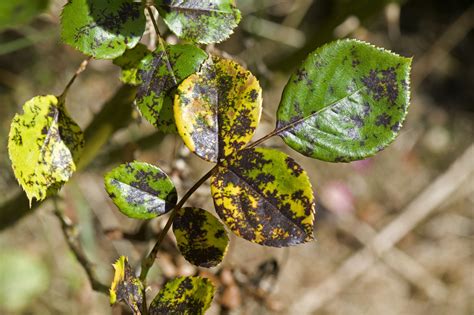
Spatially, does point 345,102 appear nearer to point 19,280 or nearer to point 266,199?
point 266,199

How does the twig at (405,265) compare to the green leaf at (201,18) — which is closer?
the green leaf at (201,18)

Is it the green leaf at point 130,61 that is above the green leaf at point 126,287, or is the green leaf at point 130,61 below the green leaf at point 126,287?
above

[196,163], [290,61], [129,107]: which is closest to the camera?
[129,107]

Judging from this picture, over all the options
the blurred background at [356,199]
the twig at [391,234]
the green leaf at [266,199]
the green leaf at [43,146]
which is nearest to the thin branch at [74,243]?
the green leaf at [43,146]

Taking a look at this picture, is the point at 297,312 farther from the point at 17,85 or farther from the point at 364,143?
the point at 364,143

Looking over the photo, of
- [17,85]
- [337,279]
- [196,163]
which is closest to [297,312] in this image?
[337,279]

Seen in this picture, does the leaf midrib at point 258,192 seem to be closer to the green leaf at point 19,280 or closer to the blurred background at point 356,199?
the blurred background at point 356,199
